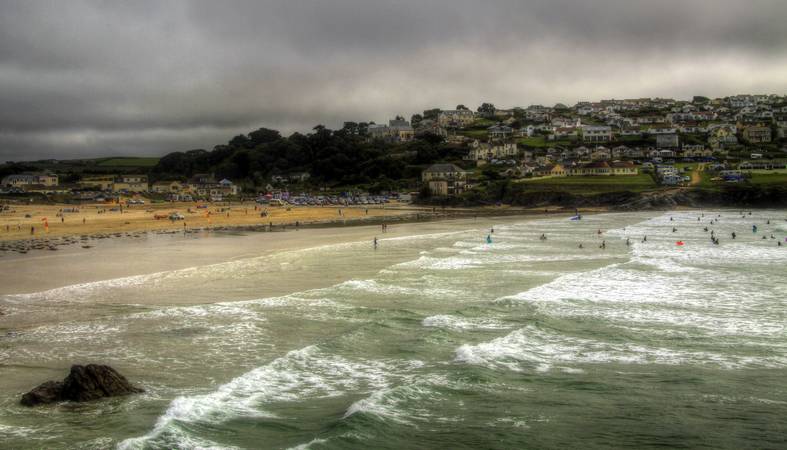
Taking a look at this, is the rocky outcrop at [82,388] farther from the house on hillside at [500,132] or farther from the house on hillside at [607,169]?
the house on hillside at [500,132]

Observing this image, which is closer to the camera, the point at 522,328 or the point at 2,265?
the point at 522,328

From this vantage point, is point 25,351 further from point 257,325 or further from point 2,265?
point 2,265

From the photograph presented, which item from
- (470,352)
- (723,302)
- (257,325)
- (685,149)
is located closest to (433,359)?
(470,352)

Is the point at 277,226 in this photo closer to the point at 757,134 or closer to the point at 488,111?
the point at 757,134

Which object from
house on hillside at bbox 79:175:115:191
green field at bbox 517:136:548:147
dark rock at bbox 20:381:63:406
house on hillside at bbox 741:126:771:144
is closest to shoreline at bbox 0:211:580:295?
dark rock at bbox 20:381:63:406

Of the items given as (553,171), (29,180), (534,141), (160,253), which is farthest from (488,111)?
(160,253)

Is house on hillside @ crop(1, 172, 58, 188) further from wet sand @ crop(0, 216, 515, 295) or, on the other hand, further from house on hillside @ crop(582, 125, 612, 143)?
house on hillside @ crop(582, 125, 612, 143)
